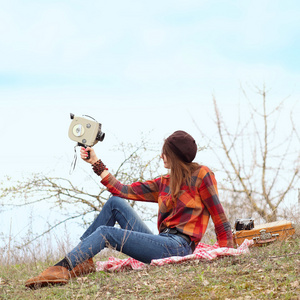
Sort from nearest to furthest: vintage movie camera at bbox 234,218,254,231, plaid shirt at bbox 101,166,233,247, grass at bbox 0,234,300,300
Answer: grass at bbox 0,234,300,300 → plaid shirt at bbox 101,166,233,247 → vintage movie camera at bbox 234,218,254,231

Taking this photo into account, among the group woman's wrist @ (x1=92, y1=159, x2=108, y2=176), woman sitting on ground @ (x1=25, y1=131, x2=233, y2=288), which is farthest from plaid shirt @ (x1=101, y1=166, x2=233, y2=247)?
woman's wrist @ (x1=92, y1=159, x2=108, y2=176)

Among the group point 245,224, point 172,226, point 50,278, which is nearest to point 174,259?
point 172,226

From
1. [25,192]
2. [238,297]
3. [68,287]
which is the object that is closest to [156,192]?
[68,287]

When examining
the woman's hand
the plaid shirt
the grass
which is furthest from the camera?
the woman's hand

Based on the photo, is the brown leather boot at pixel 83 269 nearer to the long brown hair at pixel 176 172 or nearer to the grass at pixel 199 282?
the grass at pixel 199 282

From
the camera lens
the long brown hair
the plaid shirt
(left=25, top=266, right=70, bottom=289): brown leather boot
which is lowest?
(left=25, top=266, right=70, bottom=289): brown leather boot

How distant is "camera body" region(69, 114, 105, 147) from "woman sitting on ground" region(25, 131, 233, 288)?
12cm

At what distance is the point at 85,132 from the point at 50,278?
1446 millimetres

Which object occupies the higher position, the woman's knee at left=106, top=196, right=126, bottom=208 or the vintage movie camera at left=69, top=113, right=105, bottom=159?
the vintage movie camera at left=69, top=113, right=105, bottom=159

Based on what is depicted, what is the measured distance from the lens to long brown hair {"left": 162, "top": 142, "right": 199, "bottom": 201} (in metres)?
Answer: 4.21

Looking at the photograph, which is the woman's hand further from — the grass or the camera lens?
the grass

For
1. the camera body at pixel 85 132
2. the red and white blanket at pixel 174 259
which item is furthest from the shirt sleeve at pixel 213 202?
the camera body at pixel 85 132

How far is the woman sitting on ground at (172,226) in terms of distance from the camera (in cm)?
413

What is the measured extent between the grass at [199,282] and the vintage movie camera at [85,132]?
1330 mm
